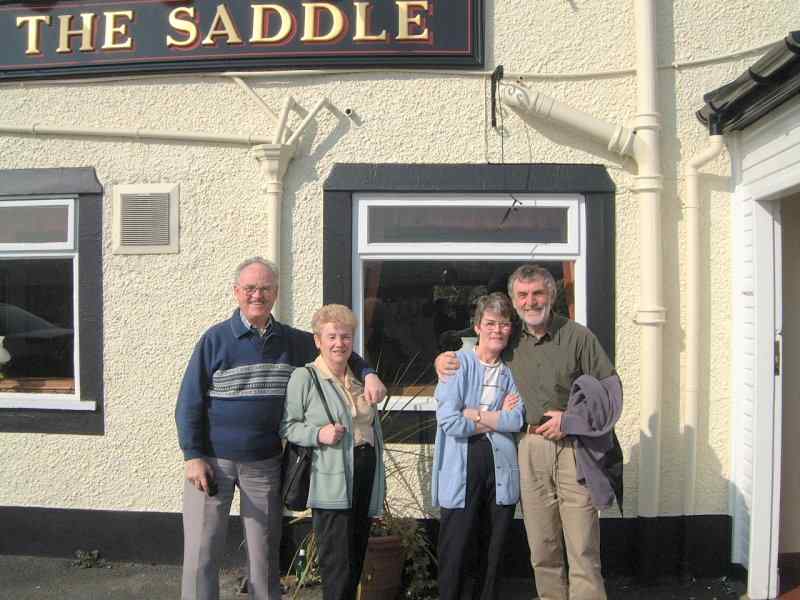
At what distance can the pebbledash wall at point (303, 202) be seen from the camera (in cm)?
416

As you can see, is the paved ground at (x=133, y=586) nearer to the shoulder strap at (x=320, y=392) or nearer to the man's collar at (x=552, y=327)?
the shoulder strap at (x=320, y=392)

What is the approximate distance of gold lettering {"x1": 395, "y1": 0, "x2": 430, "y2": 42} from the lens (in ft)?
13.9

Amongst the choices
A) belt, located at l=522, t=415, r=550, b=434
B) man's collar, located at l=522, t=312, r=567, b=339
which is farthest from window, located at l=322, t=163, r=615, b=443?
belt, located at l=522, t=415, r=550, b=434

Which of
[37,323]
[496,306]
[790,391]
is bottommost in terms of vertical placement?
[790,391]

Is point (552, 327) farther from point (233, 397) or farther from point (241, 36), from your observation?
point (241, 36)

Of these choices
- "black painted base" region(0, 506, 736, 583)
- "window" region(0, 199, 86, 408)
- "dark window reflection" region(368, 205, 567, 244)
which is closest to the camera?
"black painted base" region(0, 506, 736, 583)

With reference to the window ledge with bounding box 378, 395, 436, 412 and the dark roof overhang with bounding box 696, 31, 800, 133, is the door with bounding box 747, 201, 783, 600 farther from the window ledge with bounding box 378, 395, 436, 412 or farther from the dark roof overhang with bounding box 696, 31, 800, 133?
the window ledge with bounding box 378, 395, 436, 412

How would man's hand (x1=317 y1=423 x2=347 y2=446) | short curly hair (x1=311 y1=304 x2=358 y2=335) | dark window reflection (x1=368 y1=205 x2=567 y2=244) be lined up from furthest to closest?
dark window reflection (x1=368 y1=205 x2=567 y2=244) → short curly hair (x1=311 y1=304 x2=358 y2=335) → man's hand (x1=317 y1=423 x2=347 y2=446)

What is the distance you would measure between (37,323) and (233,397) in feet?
7.17

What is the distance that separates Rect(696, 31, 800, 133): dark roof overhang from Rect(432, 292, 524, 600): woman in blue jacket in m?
1.68

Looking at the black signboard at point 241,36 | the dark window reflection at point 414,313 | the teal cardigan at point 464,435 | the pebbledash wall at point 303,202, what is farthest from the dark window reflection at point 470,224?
the teal cardigan at point 464,435

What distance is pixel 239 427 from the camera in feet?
10.3

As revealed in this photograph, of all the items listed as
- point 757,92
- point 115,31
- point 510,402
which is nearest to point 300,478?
point 510,402

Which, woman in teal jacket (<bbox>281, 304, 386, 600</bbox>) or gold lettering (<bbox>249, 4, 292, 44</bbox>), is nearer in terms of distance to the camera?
woman in teal jacket (<bbox>281, 304, 386, 600</bbox>)
